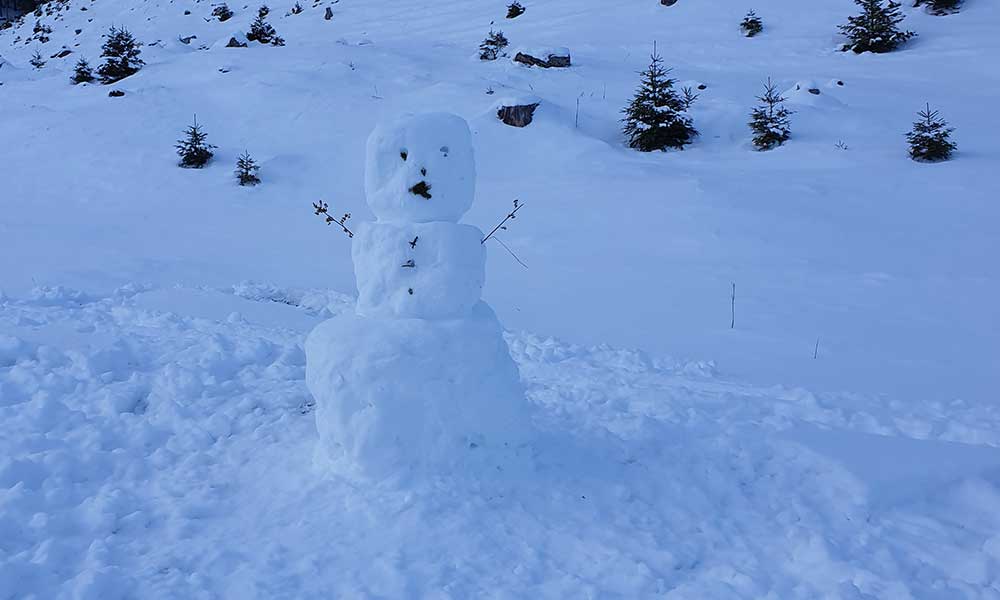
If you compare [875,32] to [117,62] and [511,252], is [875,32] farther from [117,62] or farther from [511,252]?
[117,62]

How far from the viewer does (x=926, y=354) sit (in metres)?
5.17

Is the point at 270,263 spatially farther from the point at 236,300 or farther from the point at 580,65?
the point at 580,65

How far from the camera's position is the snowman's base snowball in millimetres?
3199

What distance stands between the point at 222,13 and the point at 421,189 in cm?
2549

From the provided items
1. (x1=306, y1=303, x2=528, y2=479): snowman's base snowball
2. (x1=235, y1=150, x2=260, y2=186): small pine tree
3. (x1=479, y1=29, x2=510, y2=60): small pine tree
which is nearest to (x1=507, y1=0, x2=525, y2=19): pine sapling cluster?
(x1=479, y1=29, x2=510, y2=60): small pine tree

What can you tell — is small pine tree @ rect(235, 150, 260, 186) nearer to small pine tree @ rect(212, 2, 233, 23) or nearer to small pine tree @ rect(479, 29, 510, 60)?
small pine tree @ rect(479, 29, 510, 60)

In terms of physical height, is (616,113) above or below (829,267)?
above

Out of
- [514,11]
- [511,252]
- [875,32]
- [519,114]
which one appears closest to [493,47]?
[514,11]

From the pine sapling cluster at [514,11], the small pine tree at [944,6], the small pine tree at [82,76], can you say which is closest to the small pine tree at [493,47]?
the pine sapling cluster at [514,11]

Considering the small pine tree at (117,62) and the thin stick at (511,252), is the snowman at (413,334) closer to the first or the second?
the thin stick at (511,252)

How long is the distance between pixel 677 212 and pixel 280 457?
6078mm

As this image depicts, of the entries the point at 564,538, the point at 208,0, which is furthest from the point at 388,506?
the point at 208,0

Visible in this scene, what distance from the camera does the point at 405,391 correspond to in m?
3.21

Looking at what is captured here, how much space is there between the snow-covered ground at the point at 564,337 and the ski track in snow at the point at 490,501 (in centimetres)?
2
